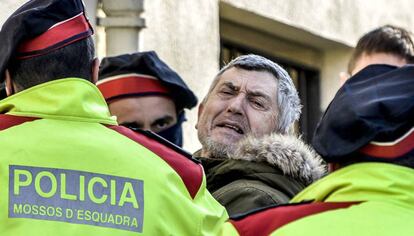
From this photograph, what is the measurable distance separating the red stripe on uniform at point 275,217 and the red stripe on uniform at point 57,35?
810mm

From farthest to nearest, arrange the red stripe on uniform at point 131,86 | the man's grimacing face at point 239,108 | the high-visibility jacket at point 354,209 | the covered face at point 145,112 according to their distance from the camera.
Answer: the red stripe on uniform at point 131,86 → the covered face at point 145,112 → the man's grimacing face at point 239,108 → the high-visibility jacket at point 354,209

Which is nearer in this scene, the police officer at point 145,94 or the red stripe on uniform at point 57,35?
the red stripe on uniform at point 57,35

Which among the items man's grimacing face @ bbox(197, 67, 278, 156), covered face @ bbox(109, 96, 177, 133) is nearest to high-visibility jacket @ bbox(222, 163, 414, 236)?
man's grimacing face @ bbox(197, 67, 278, 156)

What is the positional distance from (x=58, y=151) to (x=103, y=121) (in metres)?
0.19

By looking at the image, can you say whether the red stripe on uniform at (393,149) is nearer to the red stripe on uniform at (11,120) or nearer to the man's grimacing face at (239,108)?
the red stripe on uniform at (11,120)

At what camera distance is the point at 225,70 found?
19.2 ft

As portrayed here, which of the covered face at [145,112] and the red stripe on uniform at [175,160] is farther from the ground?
the red stripe on uniform at [175,160]

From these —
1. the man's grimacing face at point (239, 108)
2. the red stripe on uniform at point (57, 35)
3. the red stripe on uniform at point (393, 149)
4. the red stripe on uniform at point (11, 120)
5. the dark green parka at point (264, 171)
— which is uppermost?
the red stripe on uniform at point (57, 35)

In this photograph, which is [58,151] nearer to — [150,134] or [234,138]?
[150,134]

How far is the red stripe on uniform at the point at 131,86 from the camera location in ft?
20.2

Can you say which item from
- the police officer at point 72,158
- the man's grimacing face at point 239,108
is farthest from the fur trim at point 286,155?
the police officer at point 72,158

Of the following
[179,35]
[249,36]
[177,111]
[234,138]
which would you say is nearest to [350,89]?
[234,138]

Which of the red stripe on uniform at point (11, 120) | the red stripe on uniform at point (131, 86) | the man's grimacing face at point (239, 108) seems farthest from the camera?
the red stripe on uniform at point (131, 86)

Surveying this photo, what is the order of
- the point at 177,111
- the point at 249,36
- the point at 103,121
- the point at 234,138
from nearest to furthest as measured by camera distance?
the point at 103,121, the point at 234,138, the point at 177,111, the point at 249,36
